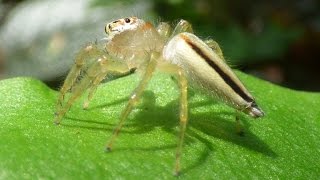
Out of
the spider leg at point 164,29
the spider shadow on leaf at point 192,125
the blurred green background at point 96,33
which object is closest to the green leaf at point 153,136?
the spider shadow on leaf at point 192,125

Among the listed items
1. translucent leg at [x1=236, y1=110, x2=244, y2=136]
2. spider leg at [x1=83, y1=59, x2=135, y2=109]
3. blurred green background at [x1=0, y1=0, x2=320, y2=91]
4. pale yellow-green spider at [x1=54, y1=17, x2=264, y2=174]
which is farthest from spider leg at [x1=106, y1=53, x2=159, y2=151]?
blurred green background at [x1=0, y1=0, x2=320, y2=91]

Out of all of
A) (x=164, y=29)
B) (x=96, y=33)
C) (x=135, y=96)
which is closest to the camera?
(x=135, y=96)

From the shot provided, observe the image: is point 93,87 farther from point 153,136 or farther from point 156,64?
point 153,136

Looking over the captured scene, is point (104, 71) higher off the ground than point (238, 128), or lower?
higher

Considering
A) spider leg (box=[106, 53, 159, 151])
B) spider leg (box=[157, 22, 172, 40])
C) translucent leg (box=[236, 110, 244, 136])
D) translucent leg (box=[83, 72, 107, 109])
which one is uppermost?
spider leg (box=[157, 22, 172, 40])

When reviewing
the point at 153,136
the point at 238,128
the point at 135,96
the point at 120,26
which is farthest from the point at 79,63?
the point at 238,128

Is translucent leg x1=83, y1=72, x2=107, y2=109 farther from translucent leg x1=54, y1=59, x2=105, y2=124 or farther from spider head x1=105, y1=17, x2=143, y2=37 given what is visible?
spider head x1=105, y1=17, x2=143, y2=37

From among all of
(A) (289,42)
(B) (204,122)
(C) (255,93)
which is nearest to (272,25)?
(A) (289,42)

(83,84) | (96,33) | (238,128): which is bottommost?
(96,33)
